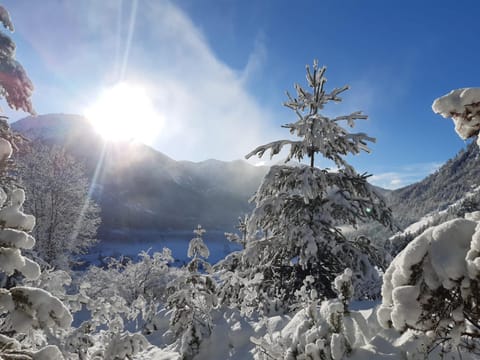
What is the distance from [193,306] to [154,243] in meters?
152

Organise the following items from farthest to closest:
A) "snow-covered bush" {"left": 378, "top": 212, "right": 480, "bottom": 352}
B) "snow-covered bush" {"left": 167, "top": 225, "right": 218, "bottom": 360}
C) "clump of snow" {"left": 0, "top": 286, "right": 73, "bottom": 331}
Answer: "snow-covered bush" {"left": 167, "top": 225, "right": 218, "bottom": 360}, "clump of snow" {"left": 0, "top": 286, "right": 73, "bottom": 331}, "snow-covered bush" {"left": 378, "top": 212, "right": 480, "bottom": 352}

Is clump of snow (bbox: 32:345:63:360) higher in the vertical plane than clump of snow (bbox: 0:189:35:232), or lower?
lower

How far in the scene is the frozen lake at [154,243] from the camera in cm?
12726

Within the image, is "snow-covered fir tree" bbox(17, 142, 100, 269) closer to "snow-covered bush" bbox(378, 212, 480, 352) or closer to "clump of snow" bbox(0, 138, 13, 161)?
"clump of snow" bbox(0, 138, 13, 161)

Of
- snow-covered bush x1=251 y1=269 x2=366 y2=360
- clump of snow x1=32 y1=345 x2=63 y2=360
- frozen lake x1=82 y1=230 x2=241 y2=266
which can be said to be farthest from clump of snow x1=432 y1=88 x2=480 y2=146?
frozen lake x1=82 y1=230 x2=241 y2=266

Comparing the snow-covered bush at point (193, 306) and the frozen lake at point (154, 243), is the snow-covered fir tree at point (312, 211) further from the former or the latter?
the frozen lake at point (154, 243)

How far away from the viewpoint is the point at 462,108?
1.47m

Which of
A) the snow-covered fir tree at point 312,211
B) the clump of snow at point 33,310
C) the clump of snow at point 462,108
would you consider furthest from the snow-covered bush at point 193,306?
the clump of snow at point 462,108

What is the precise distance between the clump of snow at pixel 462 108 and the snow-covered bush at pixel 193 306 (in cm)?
618

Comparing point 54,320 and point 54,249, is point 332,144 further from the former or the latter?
point 54,249

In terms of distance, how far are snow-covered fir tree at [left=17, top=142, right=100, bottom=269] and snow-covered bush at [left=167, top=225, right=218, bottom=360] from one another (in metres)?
13.8

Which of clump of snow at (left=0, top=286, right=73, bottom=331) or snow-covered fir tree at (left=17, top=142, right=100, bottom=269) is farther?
snow-covered fir tree at (left=17, top=142, right=100, bottom=269)

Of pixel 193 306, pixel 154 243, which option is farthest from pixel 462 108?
pixel 154 243

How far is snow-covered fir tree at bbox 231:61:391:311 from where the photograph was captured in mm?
7016
